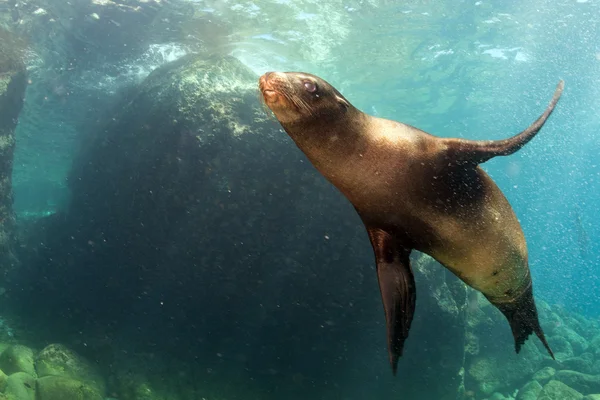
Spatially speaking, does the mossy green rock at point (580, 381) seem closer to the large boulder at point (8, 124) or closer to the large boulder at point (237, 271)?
the large boulder at point (237, 271)

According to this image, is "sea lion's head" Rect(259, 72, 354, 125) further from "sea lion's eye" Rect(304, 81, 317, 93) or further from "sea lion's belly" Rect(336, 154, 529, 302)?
"sea lion's belly" Rect(336, 154, 529, 302)

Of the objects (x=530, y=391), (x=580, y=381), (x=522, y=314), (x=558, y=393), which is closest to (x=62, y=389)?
(x=522, y=314)

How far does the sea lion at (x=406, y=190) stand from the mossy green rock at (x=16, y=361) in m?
7.76

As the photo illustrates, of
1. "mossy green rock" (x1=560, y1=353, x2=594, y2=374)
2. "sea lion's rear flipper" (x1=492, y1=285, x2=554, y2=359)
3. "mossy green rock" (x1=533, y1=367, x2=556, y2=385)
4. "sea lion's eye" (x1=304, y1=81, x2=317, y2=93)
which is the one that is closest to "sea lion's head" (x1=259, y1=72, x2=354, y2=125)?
"sea lion's eye" (x1=304, y1=81, x2=317, y2=93)

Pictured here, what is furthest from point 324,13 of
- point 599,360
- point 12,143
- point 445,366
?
point 599,360

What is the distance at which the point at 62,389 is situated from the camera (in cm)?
652

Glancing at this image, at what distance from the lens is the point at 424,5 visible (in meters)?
13.9

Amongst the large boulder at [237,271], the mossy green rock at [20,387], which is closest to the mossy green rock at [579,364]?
the large boulder at [237,271]

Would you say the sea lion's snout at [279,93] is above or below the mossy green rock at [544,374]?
above

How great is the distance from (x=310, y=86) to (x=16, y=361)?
8.48m

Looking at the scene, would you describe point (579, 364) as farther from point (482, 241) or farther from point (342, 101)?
point (342, 101)

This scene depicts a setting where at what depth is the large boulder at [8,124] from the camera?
11008 mm

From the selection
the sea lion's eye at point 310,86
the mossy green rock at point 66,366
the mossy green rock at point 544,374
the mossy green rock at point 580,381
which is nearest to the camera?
the sea lion's eye at point 310,86

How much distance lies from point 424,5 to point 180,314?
43.2 ft
